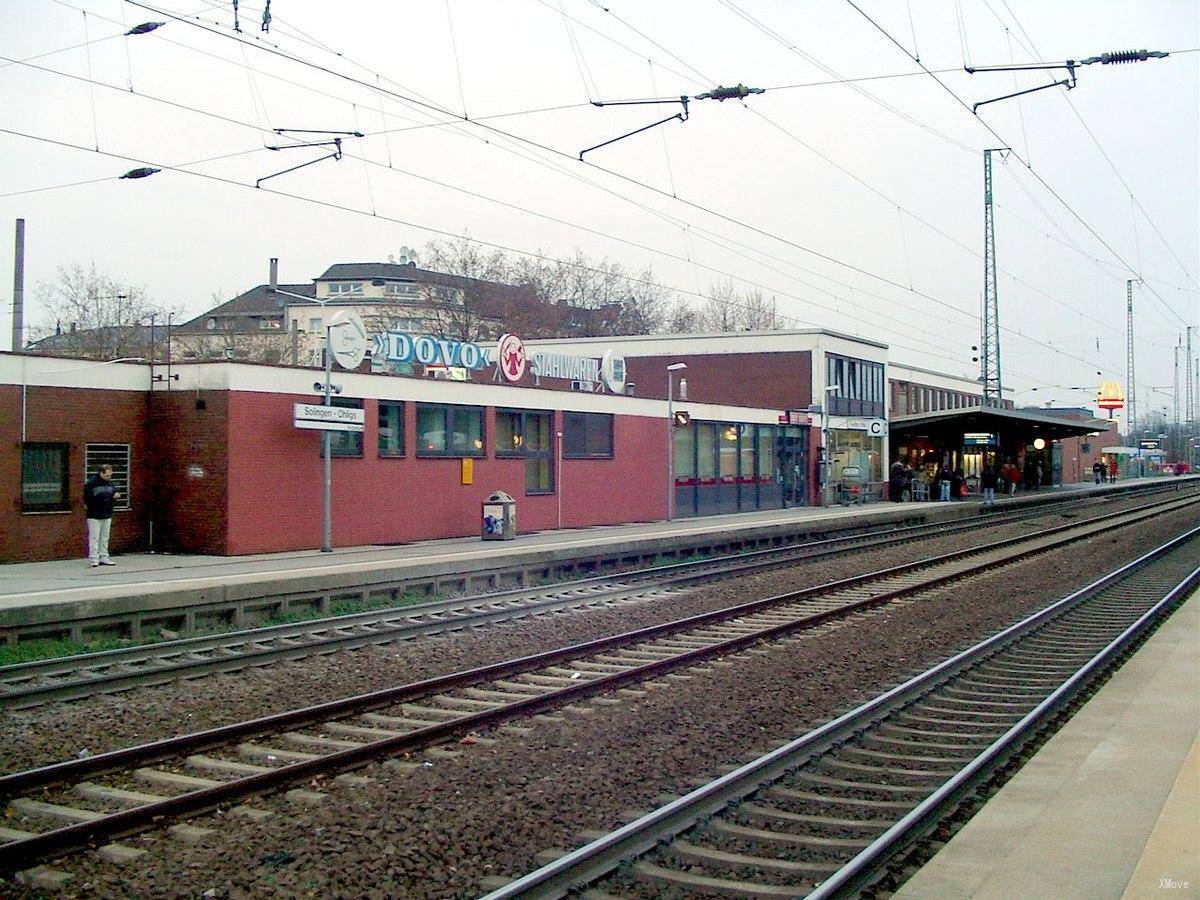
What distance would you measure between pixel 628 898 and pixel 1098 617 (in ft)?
41.2

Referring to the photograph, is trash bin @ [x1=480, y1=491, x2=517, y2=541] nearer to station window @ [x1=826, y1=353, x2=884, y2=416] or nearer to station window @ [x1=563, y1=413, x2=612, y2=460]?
station window @ [x1=563, y1=413, x2=612, y2=460]

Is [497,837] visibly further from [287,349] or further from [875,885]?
[287,349]

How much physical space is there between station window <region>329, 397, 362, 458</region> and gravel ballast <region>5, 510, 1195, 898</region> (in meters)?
12.7

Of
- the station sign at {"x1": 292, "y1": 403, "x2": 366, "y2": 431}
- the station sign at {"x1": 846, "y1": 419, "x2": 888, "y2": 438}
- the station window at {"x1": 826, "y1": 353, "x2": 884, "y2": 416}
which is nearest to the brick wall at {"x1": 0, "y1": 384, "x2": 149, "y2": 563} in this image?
the station sign at {"x1": 292, "y1": 403, "x2": 366, "y2": 431}

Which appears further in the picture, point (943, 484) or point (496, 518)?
point (943, 484)

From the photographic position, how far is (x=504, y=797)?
750 cm

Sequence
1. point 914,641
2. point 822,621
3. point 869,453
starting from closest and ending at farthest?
point 914,641 → point 822,621 → point 869,453

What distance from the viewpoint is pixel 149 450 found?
2219cm

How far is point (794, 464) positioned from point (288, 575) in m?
29.1

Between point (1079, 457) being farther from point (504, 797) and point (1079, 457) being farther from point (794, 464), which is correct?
point (504, 797)

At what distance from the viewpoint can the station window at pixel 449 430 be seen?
83.7 feet

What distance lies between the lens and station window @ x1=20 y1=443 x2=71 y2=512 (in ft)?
65.3

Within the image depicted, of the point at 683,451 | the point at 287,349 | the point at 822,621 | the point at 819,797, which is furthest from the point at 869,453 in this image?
the point at 819,797

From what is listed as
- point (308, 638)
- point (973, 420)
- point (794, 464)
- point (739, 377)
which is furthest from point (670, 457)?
point (973, 420)
